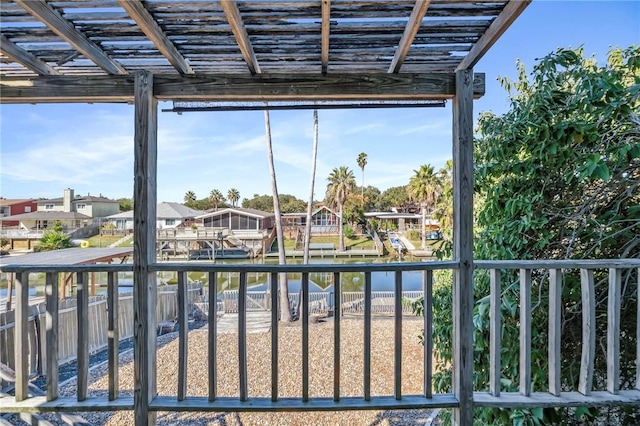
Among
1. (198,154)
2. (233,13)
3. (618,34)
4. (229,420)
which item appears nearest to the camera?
(233,13)

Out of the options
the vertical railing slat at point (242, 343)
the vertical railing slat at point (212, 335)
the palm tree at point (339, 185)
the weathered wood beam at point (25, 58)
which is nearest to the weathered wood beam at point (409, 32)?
the vertical railing slat at point (242, 343)

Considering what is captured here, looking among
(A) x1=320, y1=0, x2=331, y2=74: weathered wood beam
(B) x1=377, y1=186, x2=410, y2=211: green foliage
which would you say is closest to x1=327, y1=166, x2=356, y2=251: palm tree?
(B) x1=377, y1=186, x2=410, y2=211: green foliage

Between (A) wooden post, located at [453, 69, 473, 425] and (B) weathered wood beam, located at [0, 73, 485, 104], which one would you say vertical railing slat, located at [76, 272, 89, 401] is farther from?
(A) wooden post, located at [453, 69, 473, 425]

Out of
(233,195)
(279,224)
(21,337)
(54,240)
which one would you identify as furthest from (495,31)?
(233,195)

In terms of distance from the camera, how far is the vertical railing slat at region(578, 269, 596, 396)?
170 centimetres

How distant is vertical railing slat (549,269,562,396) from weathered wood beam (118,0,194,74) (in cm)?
236

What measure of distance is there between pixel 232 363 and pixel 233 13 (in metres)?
4.58

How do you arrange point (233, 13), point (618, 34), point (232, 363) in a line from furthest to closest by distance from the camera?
point (232, 363), point (618, 34), point (233, 13)

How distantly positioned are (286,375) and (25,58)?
13.5 feet

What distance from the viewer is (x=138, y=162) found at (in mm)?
1762

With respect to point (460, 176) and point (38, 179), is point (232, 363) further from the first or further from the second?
point (38, 179)

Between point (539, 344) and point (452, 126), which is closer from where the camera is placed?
point (452, 126)

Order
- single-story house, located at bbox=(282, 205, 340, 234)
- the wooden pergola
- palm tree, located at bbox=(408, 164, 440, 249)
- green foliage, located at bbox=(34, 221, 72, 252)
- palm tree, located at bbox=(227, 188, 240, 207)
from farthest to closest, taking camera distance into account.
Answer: palm tree, located at bbox=(227, 188, 240, 207) → palm tree, located at bbox=(408, 164, 440, 249) → single-story house, located at bbox=(282, 205, 340, 234) → green foliage, located at bbox=(34, 221, 72, 252) → the wooden pergola

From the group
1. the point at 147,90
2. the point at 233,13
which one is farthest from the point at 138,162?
the point at 233,13
